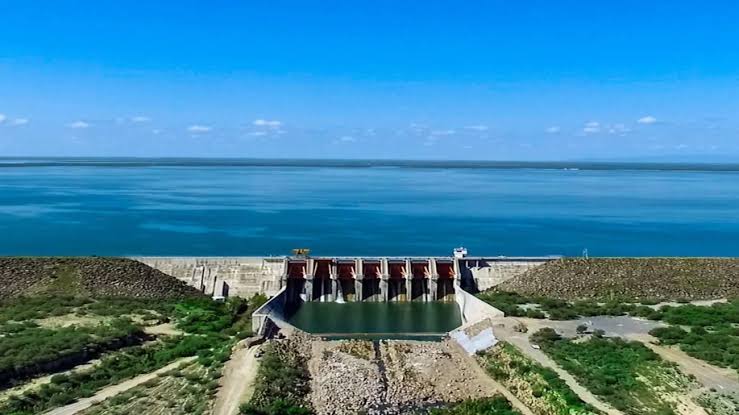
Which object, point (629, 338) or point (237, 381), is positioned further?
point (629, 338)

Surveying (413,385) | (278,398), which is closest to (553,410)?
(413,385)

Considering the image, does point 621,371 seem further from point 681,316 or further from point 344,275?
point 344,275

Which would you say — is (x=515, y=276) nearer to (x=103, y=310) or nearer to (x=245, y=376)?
(x=245, y=376)

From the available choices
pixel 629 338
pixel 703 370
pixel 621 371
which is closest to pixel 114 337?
pixel 621 371

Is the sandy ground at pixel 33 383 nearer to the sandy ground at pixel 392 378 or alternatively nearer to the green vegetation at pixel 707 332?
the sandy ground at pixel 392 378

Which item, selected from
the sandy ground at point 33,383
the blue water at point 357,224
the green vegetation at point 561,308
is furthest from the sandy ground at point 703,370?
the blue water at point 357,224

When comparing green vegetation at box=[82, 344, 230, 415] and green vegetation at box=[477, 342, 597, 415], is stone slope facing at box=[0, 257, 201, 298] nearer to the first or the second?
green vegetation at box=[82, 344, 230, 415]
